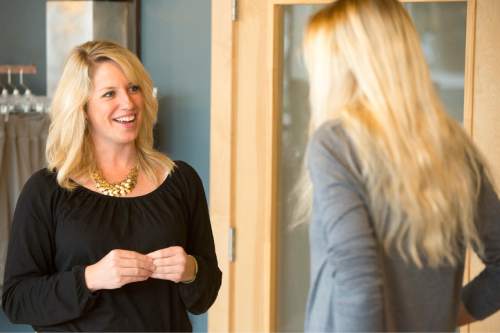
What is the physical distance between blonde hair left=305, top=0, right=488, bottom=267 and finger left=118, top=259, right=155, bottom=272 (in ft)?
2.43

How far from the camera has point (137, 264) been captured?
208cm

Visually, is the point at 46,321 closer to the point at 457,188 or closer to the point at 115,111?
the point at 115,111

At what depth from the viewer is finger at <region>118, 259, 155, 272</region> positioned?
2.05m

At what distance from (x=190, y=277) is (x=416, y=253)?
881 mm

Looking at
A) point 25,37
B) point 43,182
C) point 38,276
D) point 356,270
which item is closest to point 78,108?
point 43,182

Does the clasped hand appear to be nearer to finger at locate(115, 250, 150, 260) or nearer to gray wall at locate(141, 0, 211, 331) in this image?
finger at locate(115, 250, 150, 260)

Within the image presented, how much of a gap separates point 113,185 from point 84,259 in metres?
0.25

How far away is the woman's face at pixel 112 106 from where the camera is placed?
2322 millimetres

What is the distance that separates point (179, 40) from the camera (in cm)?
373

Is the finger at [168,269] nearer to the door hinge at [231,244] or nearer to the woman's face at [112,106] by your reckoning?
the woman's face at [112,106]

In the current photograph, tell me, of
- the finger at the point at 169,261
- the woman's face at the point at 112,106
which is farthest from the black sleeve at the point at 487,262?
the woman's face at the point at 112,106

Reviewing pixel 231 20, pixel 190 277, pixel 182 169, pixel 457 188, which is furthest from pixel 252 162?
pixel 457 188

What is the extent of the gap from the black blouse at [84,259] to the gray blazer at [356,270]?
74 cm

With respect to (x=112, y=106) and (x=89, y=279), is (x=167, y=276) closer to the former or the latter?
(x=89, y=279)
